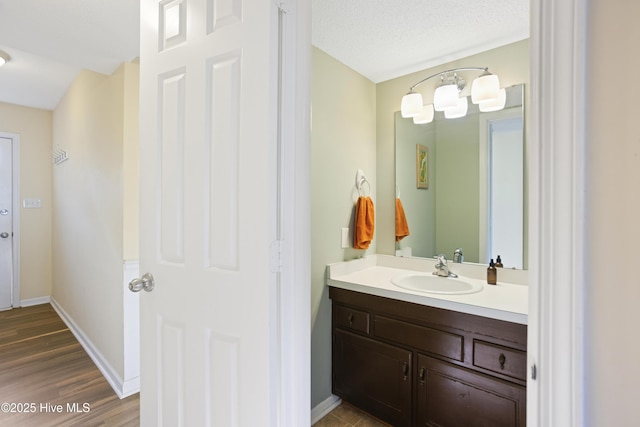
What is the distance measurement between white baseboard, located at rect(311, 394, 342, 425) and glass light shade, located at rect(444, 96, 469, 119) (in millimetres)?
2017

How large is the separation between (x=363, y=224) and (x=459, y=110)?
976mm

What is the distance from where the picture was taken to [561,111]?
61 cm

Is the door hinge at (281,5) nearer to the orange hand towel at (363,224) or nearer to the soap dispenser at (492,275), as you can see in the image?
the orange hand towel at (363,224)

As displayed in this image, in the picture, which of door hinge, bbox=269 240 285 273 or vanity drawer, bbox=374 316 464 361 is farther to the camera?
vanity drawer, bbox=374 316 464 361

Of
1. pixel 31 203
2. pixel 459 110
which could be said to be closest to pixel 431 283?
pixel 459 110

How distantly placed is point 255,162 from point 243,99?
209 mm

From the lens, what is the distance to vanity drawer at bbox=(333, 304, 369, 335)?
1.95m

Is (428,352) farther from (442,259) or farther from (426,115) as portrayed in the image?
(426,115)

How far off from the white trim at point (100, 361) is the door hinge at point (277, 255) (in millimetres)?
1876

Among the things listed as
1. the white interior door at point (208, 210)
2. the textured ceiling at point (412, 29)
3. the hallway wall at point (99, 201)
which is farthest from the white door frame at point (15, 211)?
the textured ceiling at point (412, 29)

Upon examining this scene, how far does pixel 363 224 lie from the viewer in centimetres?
225

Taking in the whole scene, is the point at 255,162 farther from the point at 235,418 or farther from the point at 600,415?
the point at 600,415

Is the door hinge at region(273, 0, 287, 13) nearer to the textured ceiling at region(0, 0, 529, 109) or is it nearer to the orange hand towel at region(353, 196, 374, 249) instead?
the textured ceiling at region(0, 0, 529, 109)

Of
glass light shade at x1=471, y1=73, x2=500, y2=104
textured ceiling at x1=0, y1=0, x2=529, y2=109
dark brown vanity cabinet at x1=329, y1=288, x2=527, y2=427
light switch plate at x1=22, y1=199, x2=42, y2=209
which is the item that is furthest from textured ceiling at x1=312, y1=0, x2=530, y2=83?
light switch plate at x1=22, y1=199, x2=42, y2=209
